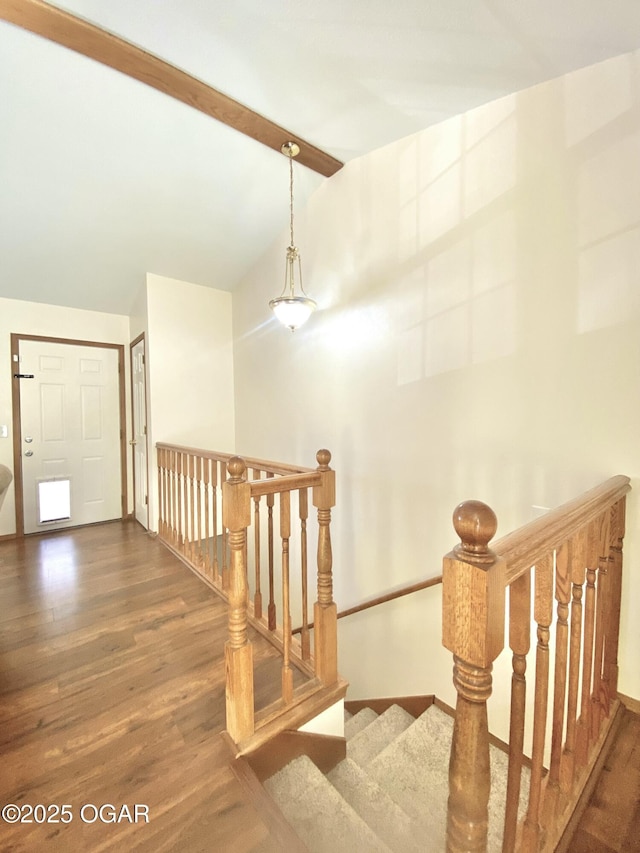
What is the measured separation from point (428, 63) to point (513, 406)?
1.65 meters

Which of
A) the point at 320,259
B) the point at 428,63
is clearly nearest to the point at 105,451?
the point at 320,259

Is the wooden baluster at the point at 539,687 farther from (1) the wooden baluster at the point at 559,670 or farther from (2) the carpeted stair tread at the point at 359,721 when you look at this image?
(2) the carpeted stair tread at the point at 359,721

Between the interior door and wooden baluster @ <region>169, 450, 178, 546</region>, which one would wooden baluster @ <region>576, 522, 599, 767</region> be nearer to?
wooden baluster @ <region>169, 450, 178, 546</region>

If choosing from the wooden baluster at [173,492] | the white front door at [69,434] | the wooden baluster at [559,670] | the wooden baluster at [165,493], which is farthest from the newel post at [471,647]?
the white front door at [69,434]

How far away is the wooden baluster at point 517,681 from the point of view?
752mm

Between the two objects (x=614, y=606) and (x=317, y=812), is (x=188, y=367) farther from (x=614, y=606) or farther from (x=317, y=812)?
(x=614, y=606)

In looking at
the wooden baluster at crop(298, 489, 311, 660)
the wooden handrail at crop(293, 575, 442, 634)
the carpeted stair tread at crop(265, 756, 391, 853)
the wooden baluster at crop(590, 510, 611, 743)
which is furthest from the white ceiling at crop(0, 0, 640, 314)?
the carpeted stair tread at crop(265, 756, 391, 853)

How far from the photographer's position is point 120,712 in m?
1.53

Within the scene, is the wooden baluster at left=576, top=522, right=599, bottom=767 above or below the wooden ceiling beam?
below

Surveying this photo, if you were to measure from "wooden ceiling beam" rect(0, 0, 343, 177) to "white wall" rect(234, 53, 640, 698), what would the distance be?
0.76 m

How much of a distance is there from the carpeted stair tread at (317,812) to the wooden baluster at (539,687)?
0.55 metres

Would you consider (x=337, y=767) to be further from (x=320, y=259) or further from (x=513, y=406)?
(x=320, y=259)

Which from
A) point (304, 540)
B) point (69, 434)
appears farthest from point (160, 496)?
point (304, 540)

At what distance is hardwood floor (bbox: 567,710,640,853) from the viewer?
104 centimetres
